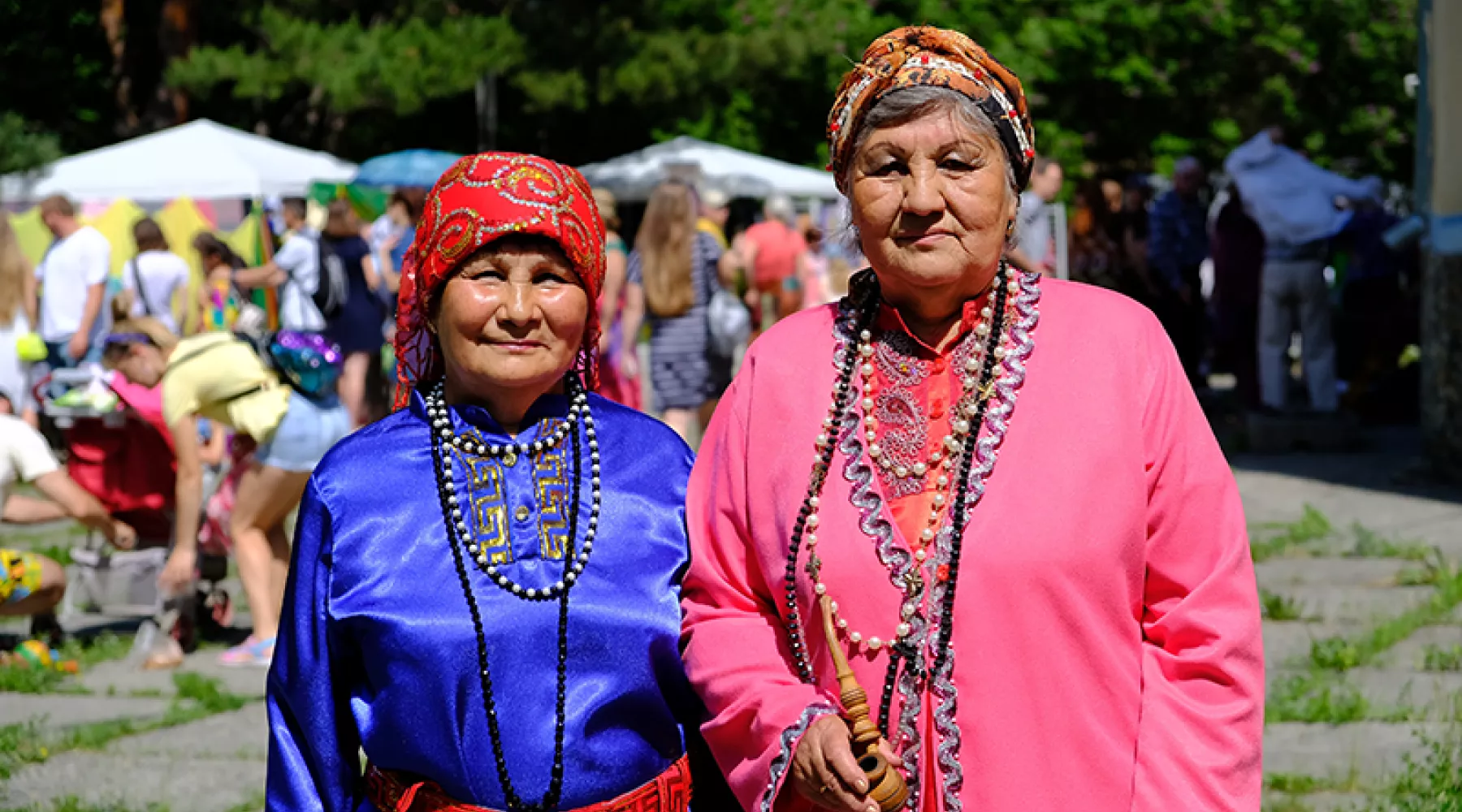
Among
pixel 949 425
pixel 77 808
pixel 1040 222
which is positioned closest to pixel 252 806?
pixel 77 808

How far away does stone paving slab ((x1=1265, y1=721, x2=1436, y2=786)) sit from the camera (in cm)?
501

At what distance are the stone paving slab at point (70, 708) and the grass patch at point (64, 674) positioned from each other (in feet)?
0.17

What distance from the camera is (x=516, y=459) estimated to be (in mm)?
2879

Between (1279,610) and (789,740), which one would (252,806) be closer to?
(789,740)

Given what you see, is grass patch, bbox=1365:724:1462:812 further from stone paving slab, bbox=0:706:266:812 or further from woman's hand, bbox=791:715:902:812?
stone paving slab, bbox=0:706:266:812

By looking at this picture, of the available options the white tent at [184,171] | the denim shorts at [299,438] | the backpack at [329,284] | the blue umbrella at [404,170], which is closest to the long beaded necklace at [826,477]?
the denim shorts at [299,438]

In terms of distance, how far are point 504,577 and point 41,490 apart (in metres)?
4.85

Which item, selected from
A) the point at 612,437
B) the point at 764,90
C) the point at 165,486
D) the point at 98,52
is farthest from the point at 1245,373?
the point at 98,52

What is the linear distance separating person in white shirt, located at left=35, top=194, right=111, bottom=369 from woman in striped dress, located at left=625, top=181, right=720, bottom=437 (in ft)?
13.5

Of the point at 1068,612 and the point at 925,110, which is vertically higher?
the point at 925,110

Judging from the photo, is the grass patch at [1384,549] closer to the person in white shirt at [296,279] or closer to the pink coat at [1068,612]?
the pink coat at [1068,612]

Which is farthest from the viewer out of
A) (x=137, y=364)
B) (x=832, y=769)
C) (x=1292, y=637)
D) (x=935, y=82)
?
(x=137, y=364)

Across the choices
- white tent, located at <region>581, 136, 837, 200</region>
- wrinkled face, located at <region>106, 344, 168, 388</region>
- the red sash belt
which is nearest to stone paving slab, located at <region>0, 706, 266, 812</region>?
wrinkled face, located at <region>106, 344, 168, 388</region>

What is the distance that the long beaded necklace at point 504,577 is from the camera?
2.70 metres
